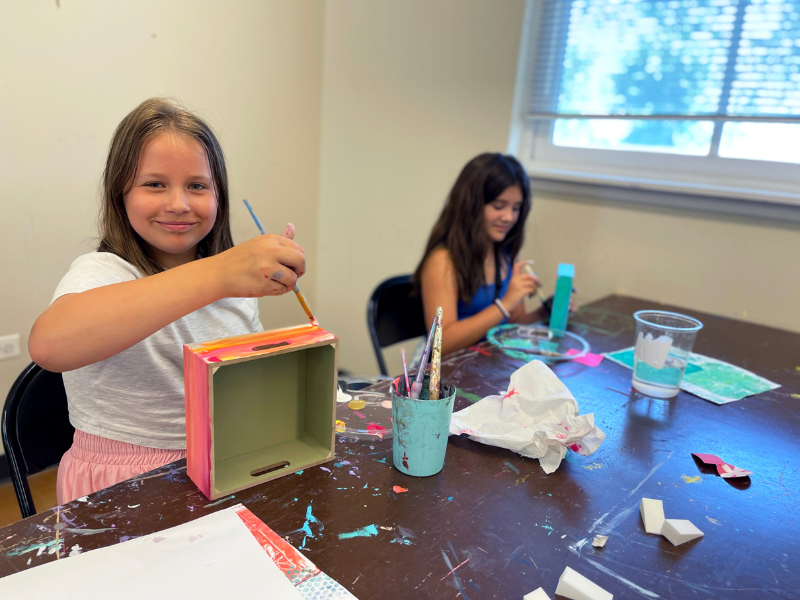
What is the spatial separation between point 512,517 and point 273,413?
13.8 inches

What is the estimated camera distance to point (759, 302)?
1.77m

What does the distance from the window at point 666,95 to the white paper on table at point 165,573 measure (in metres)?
1.72

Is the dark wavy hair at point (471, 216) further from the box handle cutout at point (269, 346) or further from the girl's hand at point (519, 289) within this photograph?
the box handle cutout at point (269, 346)

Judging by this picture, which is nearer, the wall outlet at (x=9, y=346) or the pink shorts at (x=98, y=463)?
the pink shorts at (x=98, y=463)

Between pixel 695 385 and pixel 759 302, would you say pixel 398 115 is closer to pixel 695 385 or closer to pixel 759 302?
pixel 759 302

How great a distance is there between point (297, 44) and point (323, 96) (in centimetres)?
26

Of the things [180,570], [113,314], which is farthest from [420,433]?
[113,314]

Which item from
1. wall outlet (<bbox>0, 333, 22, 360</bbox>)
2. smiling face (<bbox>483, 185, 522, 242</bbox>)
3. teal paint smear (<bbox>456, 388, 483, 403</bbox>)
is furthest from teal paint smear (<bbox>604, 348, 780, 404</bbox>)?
wall outlet (<bbox>0, 333, 22, 360</bbox>)

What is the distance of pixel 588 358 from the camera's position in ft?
4.08

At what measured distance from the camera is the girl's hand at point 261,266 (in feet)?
2.37

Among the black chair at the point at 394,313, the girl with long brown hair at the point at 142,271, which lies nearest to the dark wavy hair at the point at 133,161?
the girl with long brown hair at the point at 142,271

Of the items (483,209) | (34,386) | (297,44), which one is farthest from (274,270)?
(297,44)

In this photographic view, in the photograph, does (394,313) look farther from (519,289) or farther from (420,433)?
(420,433)

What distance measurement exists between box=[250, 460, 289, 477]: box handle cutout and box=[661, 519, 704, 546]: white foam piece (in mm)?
467
